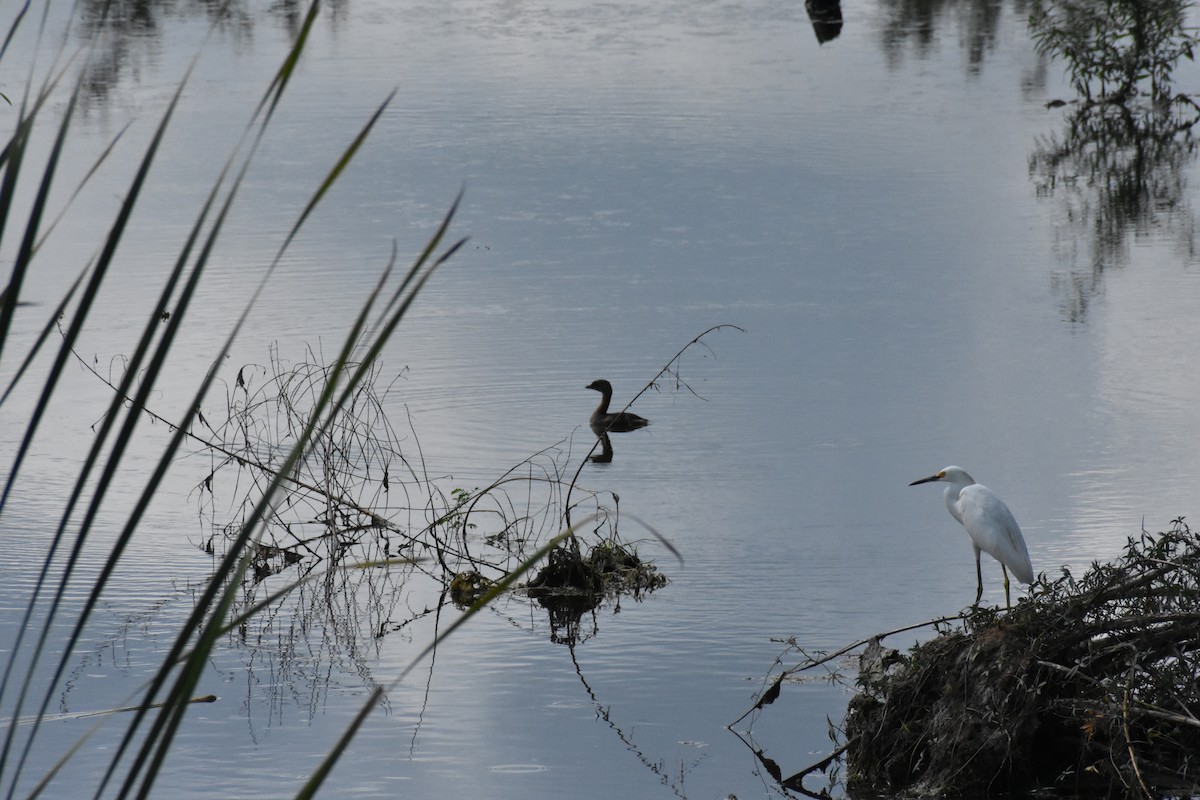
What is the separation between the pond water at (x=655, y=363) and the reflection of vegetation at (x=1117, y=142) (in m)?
0.11

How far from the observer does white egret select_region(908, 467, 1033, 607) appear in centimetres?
581

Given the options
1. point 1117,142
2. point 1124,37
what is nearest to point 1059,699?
point 1117,142

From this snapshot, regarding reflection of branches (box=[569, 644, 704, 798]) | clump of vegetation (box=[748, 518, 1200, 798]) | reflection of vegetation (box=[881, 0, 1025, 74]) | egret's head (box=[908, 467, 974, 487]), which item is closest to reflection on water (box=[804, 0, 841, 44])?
reflection of vegetation (box=[881, 0, 1025, 74])

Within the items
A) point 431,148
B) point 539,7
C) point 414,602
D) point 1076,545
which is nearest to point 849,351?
point 1076,545

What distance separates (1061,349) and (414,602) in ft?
16.5

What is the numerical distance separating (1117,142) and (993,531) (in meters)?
11.7

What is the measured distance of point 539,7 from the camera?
27.0m

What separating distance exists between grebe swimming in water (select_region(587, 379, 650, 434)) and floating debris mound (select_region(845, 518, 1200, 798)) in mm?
3785

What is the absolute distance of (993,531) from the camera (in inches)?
233

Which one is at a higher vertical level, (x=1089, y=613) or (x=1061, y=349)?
(x=1089, y=613)

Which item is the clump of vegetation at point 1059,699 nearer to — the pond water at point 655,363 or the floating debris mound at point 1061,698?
the floating debris mound at point 1061,698

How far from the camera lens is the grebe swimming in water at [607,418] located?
8414 mm

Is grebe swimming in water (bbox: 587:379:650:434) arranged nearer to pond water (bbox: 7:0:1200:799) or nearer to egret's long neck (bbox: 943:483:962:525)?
pond water (bbox: 7:0:1200:799)

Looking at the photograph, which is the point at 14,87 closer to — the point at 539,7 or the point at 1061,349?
the point at 539,7
